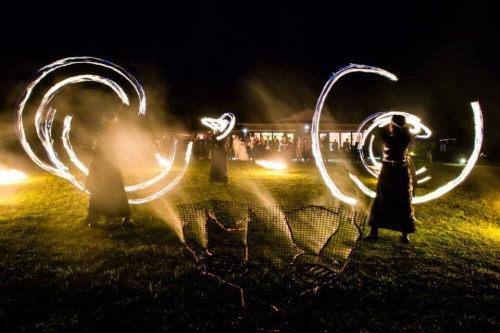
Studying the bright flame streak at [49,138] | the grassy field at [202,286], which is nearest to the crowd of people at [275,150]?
the bright flame streak at [49,138]

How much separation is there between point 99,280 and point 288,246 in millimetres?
2907

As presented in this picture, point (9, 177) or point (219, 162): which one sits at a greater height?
point (219, 162)

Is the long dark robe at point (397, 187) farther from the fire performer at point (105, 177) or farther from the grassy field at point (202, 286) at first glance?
the fire performer at point (105, 177)

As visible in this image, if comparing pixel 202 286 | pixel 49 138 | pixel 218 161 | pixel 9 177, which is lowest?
pixel 202 286

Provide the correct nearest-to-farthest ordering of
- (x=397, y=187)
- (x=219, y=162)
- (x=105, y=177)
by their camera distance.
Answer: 1. (x=397, y=187)
2. (x=105, y=177)
3. (x=219, y=162)

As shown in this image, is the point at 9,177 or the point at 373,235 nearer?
the point at 373,235

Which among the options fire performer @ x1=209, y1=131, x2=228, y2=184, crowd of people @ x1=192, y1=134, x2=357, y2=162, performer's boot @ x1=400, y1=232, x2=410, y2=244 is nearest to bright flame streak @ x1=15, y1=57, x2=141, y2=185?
fire performer @ x1=209, y1=131, x2=228, y2=184

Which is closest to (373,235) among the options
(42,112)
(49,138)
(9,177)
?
(49,138)

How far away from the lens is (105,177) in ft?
23.7

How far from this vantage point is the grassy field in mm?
Result: 3824

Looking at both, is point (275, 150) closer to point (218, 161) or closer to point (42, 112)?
point (218, 161)

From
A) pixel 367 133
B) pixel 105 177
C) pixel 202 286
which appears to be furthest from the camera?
pixel 367 133

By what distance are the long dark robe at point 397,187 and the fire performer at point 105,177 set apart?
17.2 ft

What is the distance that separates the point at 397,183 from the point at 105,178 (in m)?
5.69
